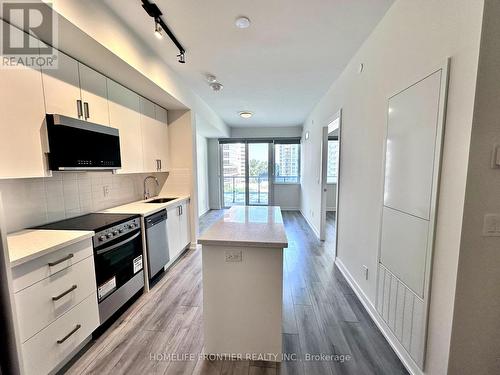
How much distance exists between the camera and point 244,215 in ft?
7.31

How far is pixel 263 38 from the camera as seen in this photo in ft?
7.23

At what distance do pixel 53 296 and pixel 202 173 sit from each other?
5.36 m

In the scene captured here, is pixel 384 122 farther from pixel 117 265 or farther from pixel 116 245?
pixel 117 265

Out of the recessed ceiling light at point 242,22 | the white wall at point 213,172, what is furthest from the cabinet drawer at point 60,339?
the white wall at point 213,172

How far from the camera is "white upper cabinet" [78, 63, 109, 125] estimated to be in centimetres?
198

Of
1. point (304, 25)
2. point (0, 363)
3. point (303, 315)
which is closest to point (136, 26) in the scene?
point (304, 25)

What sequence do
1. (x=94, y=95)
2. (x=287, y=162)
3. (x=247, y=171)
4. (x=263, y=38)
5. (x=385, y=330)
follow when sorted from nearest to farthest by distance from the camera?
1. (x=385, y=330)
2. (x=94, y=95)
3. (x=263, y=38)
4. (x=287, y=162)
5. (x=247, y=171)

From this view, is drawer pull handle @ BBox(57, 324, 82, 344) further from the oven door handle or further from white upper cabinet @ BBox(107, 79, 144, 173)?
white upper cabinet @ BBox(107, 79, 144, 173)

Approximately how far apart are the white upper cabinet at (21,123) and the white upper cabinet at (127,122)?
2.58 ft

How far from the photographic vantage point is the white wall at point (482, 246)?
1054mm

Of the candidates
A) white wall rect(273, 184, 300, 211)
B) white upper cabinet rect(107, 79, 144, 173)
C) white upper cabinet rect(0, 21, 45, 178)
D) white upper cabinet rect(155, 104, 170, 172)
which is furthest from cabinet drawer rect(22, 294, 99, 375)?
white wall rect(273, 184, 300, 211)

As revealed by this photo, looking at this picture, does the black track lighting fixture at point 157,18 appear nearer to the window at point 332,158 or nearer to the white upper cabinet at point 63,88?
the white upper cabinet at point 63,88

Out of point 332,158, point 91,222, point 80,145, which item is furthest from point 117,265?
point 332,158

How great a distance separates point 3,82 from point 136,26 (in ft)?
3.74
